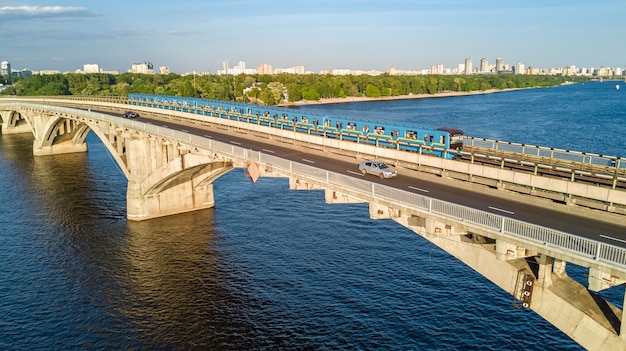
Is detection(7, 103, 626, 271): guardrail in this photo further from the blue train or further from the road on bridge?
the blue train

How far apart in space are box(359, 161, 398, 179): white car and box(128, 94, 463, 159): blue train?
4803 mm

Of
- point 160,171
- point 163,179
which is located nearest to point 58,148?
point 160,171

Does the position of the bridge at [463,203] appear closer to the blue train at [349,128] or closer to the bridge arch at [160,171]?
the bridge arch at [160,171]

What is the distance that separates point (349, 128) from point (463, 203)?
26888 mm

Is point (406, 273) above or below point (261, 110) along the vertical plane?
below

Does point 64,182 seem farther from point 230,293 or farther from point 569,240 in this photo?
point 569,240

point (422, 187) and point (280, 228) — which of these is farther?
point (280, 228)

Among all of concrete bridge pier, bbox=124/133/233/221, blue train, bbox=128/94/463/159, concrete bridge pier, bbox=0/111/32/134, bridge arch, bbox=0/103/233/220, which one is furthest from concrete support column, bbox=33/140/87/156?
concrete bridge pier, bbox=124/133/233/221

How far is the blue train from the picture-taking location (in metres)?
42.5

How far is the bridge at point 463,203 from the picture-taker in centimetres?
2008

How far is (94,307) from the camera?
127 feet

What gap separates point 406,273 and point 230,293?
15162 millimetres

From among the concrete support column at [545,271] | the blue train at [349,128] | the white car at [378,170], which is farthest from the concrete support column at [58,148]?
the concrete support column at [545,271]

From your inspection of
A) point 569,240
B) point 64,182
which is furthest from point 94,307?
point 64,182
